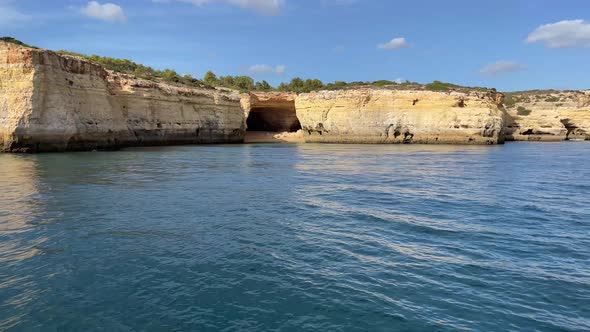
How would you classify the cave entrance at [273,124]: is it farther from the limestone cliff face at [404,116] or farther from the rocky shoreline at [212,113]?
the limestone cliff face at [404,116]

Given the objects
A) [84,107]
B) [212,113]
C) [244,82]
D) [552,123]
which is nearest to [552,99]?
[552,123]

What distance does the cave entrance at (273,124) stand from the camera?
208 ft

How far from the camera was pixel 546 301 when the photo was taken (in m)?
6.14

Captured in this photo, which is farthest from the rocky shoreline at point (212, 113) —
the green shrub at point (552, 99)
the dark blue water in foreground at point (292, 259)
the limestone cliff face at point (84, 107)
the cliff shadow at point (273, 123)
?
the dark blue water in foreground at point (292, 259)

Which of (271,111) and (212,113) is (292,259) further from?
(271,111)

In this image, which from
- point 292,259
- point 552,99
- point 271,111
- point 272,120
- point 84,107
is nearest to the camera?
point 292,259

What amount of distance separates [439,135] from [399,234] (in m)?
43.8

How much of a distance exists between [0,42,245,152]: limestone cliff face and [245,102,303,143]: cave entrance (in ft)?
46.8

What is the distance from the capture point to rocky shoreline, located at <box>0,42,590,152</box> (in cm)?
2869

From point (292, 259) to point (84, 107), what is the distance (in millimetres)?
30976

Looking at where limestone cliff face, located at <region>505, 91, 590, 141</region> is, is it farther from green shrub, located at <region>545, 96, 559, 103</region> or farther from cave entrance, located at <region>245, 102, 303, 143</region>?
cave entrance, located at <region>245, 102, 303, 143</region>

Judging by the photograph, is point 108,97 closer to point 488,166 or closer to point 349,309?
point 488,166

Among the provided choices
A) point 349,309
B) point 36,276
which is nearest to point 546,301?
point 349,309

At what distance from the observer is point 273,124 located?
7162 cm
